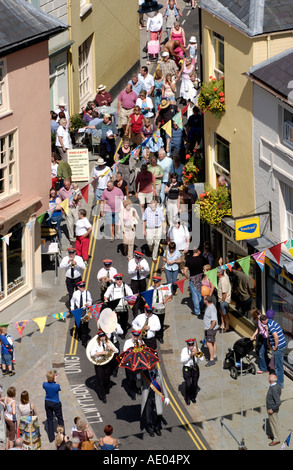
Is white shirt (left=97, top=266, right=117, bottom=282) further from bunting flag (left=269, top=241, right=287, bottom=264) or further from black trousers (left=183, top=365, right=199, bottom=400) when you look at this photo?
bunting flag (left=269, top=241, right=287, bottom=264)

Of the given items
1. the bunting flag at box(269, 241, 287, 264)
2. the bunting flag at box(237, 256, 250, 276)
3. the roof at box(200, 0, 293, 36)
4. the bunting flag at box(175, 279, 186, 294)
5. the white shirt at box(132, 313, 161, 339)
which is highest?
the roof at box(200, 0, 293, 36)

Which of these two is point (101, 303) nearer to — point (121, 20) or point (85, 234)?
point (85, 234)

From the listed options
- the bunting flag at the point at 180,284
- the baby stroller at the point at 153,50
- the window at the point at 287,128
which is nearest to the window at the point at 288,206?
the window at the point at 287,128

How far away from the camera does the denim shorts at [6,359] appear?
33.6 meters

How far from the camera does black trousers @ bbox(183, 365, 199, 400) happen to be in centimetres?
3191

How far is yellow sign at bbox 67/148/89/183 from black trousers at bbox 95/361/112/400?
1129 centimetres

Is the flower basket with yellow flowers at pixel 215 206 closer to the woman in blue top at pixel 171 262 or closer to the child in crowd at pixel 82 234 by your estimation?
the woman in blue top at pixel 171 262

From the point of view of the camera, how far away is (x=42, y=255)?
39469 millimetres

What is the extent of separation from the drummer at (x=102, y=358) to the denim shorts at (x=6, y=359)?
2.67 meters

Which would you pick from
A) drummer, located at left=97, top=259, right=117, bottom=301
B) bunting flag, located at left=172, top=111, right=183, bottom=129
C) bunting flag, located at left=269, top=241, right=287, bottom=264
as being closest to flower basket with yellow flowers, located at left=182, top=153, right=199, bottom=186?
bunting flag, located at left=172, top=111, right=183, bottom=129

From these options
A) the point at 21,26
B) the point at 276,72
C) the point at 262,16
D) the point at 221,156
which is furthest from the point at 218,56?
the point at 21,26

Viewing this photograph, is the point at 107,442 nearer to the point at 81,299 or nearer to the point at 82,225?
the point at 81,299

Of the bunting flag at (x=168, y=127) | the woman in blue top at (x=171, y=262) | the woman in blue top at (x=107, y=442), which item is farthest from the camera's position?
the bunting flag at (x=168, y=127)

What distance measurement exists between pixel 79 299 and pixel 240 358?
4623 mm
